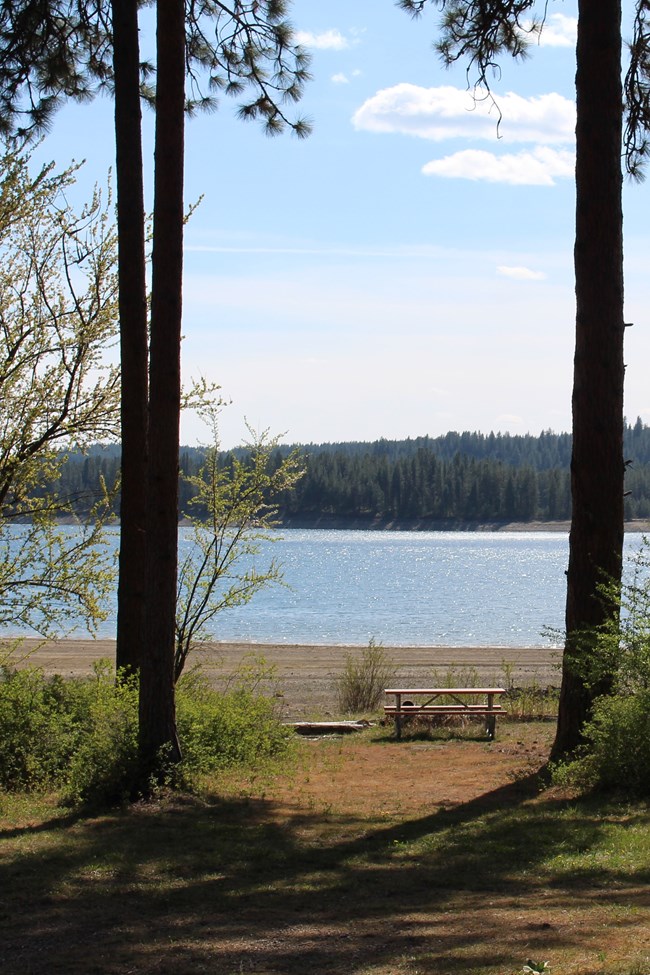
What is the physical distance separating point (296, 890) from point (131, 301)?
629cm

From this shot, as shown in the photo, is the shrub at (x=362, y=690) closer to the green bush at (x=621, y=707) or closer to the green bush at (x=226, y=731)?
the green bush at (x=226, y=731)

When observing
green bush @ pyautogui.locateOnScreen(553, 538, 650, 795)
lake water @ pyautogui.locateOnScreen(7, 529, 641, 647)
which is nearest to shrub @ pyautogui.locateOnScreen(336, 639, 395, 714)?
lake water @ pyautogui.locateOnScreen(7, 529, 641, 647)

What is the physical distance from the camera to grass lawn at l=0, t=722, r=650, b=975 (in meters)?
4.73

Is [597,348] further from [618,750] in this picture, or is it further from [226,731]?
[226,731]

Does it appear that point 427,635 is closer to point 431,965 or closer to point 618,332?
point 618,332

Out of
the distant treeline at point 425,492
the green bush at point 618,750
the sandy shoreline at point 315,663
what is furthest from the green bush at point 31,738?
the distant treeline at point 425,492

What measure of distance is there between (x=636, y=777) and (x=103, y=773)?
13.9 feet

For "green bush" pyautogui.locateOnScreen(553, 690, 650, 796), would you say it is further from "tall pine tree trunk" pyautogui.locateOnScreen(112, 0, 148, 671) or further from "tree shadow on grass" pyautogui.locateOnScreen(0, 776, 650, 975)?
"tall pine tree trunk" pyautogui.locateOnScreen(112, 0, 148, 671)

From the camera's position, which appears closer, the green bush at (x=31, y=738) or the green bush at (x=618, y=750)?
the green bush at (x=618, y=750)

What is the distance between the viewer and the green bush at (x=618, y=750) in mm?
8141

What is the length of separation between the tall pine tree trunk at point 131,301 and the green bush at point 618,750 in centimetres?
442

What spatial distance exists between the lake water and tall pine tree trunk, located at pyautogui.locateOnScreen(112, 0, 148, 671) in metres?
1.86

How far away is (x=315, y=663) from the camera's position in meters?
27.5

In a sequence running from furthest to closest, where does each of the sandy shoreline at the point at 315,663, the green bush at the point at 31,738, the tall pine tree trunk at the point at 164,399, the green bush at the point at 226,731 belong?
the sandy shoreline at the point at 315,663 < the green bush at the point at 226,731 < the green bush at the point at 31,738 < the tall pine tree trunk at the point at 164,399
